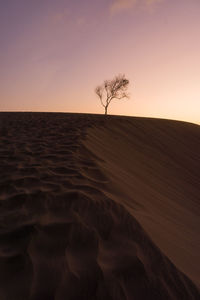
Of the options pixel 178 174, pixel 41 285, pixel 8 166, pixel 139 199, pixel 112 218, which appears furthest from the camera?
pixel 178 174

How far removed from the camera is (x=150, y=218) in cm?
196

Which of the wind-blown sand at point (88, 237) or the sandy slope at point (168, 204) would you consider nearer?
the wind-blown sand at point (88, 237)

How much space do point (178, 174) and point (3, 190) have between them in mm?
4305

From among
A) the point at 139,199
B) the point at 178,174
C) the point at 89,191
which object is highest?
the point at 89,191

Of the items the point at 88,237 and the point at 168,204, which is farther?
the point at 168,204

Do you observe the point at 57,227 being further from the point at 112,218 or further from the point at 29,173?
the point at 29,173

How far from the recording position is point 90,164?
307cm

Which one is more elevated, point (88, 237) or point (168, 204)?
point (88, 237)

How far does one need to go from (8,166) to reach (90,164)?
1352 millimetres

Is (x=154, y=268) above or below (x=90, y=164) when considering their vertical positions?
below

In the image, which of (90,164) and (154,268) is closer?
(154,268)

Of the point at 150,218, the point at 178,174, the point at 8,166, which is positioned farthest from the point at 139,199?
the point at 178,174

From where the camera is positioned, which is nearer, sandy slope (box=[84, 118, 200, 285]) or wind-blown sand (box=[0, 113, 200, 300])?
wind-blown sand (box=[0, 113, 200, 300])

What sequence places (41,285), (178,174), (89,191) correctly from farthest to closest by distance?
(178,174), (89,191), (41,285)
